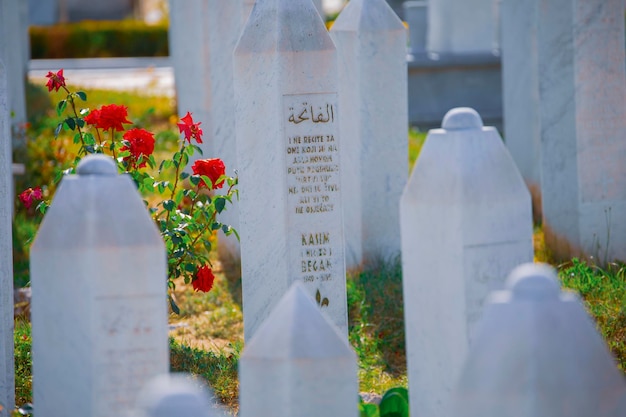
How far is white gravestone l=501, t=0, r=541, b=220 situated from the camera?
950cm

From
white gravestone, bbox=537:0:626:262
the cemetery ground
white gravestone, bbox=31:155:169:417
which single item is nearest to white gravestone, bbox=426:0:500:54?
the cemetery ground

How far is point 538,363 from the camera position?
11.0 feet

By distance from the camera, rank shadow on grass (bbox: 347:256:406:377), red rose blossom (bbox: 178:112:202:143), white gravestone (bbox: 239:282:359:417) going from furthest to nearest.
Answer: shadow on grass (bbox: 347:256:406:377) → red rose blossom (bbox: 178:112:202:143) → white gravestone (bbox: 239:282:359:417)

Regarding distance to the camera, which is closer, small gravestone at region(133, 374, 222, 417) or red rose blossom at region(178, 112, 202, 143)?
small gravestone at region(133, 374, 222, 417)

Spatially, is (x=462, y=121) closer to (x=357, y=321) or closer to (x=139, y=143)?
(x=139, y=143)

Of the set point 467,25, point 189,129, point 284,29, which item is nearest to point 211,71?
point 189,129

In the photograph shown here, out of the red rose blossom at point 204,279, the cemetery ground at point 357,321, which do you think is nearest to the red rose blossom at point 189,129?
the red rose blossom at point 204,279

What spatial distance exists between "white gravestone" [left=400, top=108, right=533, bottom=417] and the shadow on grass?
6.09 ft

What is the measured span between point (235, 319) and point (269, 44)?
88.8 inches

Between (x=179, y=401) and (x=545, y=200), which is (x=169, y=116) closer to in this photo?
(x=545, y=200)

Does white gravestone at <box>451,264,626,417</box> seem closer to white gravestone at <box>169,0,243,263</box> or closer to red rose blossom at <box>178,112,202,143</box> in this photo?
red rose blossom at <box>178,112,202,143</box>

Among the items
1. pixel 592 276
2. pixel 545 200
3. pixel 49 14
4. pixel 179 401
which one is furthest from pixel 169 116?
pixel 49 14

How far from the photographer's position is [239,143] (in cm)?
595

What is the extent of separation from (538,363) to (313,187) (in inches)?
104
